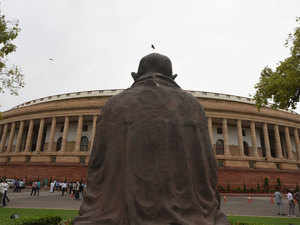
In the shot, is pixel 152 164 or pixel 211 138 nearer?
pixel 152 164

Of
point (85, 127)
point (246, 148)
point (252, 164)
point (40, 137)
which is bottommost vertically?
point (252, 164)

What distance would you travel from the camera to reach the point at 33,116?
38812 millimetres

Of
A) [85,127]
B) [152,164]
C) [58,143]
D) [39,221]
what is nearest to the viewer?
[152,164]

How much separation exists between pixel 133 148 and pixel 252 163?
33996mm

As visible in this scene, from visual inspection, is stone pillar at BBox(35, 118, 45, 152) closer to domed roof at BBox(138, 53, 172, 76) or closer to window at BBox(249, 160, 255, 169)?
window at BBox(249, 160, 255, 169)

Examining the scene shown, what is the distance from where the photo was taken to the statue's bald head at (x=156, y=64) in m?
3.79

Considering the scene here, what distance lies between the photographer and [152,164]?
2.88m

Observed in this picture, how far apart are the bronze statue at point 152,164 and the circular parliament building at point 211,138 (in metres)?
27.1

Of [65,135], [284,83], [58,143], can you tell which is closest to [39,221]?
[284,83]

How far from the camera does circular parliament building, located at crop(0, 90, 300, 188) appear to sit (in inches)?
1193

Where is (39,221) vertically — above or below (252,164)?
below

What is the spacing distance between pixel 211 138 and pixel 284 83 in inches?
867

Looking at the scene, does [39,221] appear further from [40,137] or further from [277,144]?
[277,144]

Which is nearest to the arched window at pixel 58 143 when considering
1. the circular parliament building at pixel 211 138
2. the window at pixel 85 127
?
the circular parliament building at pixel 211 138
